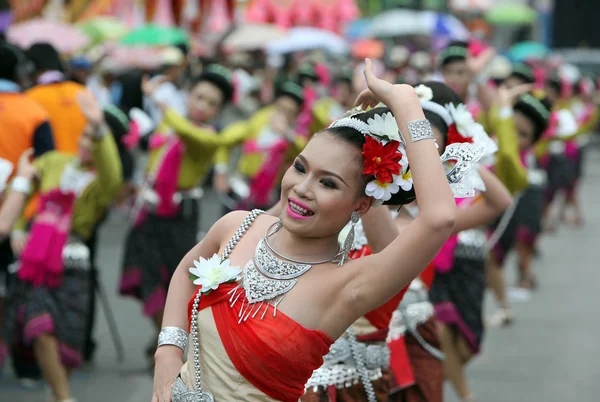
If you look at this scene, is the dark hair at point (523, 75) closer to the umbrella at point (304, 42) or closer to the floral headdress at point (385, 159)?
the floral headdress at point (385, 159)

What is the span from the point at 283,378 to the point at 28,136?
410cm

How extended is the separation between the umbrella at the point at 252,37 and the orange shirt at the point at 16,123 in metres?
11.9

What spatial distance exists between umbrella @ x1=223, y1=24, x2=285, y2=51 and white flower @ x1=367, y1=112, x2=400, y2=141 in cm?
1567

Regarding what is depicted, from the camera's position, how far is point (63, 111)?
305 inches

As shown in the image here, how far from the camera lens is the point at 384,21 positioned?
21.9m

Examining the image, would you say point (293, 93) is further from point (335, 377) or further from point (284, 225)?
point (284, 225)

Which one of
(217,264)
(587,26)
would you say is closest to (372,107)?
(217,264)

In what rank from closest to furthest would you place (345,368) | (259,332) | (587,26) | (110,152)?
1. (259,332)
2. (345,368)
3. (110,152)
4. (587,26)

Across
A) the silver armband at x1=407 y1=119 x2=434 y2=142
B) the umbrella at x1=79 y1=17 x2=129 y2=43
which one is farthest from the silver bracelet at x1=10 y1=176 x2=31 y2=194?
the umbrella at x1=79 y1=17 x2=129 y2=43

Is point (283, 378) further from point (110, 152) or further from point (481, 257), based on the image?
point (481, 257)

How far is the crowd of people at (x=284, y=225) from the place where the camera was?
2.71 metres

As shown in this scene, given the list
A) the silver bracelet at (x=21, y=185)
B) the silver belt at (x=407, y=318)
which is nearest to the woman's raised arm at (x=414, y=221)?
the silver belt at (x=407, y=318)

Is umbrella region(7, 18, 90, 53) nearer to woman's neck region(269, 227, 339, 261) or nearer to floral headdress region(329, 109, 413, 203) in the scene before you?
woman's neck region(269, 227, 339, 261)

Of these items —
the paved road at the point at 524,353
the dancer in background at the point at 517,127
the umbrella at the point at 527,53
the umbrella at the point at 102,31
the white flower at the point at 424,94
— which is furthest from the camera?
the umbrella at the point at 527,53
